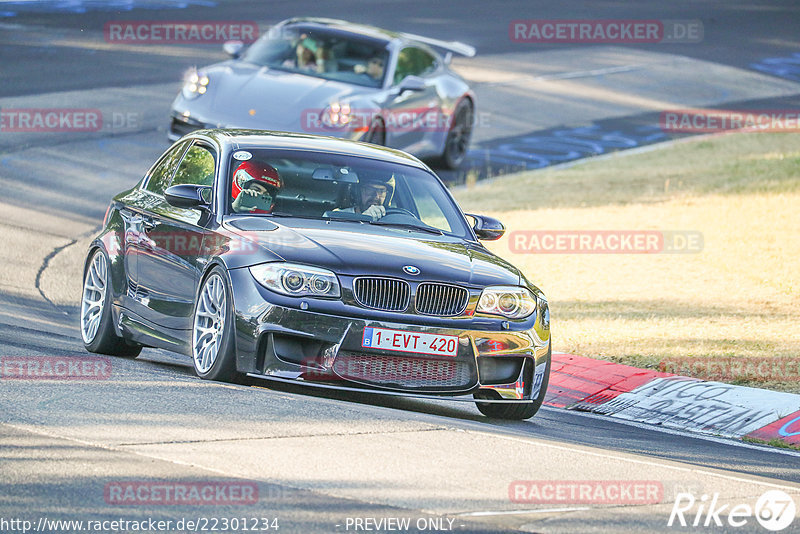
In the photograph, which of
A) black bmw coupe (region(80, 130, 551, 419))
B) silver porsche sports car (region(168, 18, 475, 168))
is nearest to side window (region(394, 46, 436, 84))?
silver porsche sports car (region(168, 18, 475, 168))

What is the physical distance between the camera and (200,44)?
2781 centimetres

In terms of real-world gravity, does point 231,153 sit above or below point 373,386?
above

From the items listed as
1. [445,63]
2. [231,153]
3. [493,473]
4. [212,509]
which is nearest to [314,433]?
[493,473]

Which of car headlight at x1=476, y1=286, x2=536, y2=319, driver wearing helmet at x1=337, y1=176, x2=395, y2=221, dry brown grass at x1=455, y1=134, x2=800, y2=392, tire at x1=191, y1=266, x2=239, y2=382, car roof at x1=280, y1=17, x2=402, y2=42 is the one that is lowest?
dry brown grass at x1=455, y1=134, x2=800, y2=392

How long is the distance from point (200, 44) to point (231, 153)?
18808 mm

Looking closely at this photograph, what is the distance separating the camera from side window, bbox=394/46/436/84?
60.7 feet

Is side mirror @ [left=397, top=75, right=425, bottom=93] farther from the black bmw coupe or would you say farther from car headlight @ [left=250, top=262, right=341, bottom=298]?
car headlight @ [left=250, top=262, right=341, bottom=298]

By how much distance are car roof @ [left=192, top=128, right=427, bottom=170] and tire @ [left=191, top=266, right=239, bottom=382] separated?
4.30 ft

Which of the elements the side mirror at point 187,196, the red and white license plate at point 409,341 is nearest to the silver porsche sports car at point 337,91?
the side mirror at point 187,196

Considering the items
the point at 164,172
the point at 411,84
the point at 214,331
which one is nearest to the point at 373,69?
the point at 411,84

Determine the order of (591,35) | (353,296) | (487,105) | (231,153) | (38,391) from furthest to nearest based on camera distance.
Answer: (591,35), (487,105), (231,153), (353,296), (38,391)

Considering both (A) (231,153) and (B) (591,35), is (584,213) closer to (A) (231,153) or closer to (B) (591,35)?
(A) (231,153)

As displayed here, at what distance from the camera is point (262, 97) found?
16.6m

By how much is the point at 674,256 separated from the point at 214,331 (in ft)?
28.5
